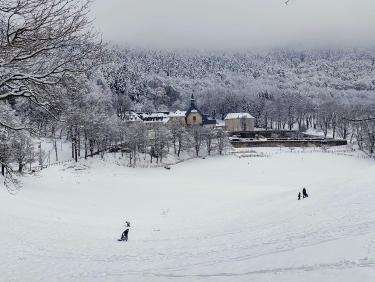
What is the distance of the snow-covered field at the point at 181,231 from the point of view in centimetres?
1566

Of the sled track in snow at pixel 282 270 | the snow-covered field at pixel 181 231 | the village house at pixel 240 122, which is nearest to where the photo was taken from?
the sled track in snow at pixel 282 270

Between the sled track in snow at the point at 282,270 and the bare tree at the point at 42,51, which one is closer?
the bare tree at the point at 42,51

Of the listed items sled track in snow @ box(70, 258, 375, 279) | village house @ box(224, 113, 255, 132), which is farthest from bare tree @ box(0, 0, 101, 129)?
village house @ box(224, 113, 255, 132)

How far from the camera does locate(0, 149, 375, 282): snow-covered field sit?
51.4ft

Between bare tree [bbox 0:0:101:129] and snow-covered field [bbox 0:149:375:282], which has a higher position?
bare tree [bbox 0:0:101:129]

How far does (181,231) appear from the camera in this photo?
30.7m

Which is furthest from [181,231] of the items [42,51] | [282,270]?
[42,51]

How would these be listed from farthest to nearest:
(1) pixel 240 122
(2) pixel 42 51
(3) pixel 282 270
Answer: (1) pixel 240 122 → (3) pixel 282 270 → (2) pixel 42 51

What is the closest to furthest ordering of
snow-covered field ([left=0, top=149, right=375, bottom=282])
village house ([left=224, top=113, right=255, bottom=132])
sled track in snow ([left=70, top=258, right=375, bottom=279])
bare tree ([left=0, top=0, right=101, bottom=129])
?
bare tree ([left=0, top=0, right=101, bottom=129]), sled track in snow ([left=70, top=258, right=375, bottom=279]), snow-covered field ([left=0, top=149, right=375, bottom=282]), village house ([left=224, top=113, right=255, bottom=132])

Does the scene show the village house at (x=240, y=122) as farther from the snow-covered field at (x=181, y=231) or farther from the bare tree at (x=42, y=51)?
the bare tree at (x=42, y=51)

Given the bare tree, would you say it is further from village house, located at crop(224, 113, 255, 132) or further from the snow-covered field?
village house, located at crop(224, 113, 255, 132)

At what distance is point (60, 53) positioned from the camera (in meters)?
10.7

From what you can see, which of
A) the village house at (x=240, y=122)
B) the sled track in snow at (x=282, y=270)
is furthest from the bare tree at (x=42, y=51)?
the village house at (x=240, y=122)

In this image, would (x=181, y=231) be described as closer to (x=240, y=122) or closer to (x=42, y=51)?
(x=42, y=51)
